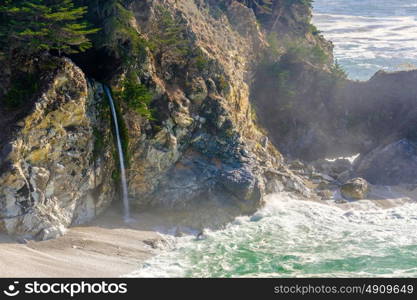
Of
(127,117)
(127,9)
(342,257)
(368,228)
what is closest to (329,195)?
(368,228)

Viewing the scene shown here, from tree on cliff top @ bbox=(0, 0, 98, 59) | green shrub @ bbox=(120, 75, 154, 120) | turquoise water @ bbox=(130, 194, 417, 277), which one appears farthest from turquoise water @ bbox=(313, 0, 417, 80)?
tree on cliff top @ bbox=(0, 0, 98, 59)

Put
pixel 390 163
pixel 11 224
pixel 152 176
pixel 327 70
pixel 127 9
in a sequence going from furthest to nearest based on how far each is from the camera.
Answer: pixel 327 70 < pixel 390 163 < pixel 127 9 < pixel 152 176 < pixel 11 224

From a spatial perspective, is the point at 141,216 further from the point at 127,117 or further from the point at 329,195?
the point at 329,195

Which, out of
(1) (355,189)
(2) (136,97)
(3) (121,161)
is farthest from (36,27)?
(1) (355,189)

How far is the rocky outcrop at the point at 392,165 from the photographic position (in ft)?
146

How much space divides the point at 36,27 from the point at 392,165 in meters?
32.5

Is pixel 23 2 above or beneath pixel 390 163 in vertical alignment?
above

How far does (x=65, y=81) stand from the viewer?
97.1ft

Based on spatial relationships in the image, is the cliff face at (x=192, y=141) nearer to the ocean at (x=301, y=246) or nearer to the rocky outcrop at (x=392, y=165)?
the ocean at (x=301, y=246)

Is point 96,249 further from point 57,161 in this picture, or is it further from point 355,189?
point 355,189

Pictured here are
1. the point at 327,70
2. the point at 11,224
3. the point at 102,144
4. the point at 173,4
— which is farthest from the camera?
the point at 327,70

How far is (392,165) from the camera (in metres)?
45.8

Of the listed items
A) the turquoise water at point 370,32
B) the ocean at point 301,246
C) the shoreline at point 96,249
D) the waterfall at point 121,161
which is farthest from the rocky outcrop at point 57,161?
the turquoise water at point 370,32

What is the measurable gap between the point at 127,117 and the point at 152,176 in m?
4.28
